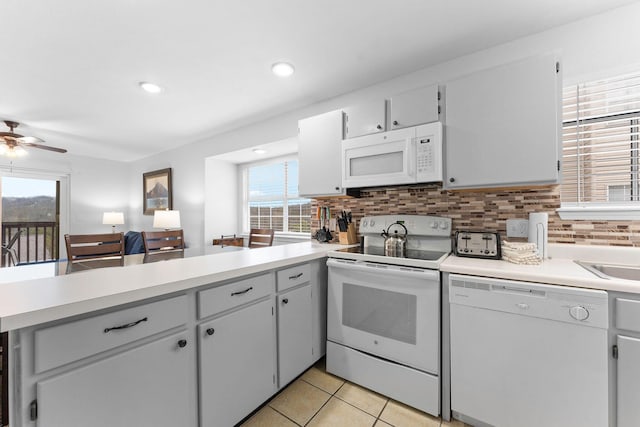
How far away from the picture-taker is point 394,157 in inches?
75.6

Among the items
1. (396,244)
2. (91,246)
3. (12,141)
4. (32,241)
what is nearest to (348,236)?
(396,244)

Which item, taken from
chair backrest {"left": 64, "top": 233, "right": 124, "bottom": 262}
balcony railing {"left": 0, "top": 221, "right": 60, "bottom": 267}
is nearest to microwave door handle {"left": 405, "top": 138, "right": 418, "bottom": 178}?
chair backrest {"left": 64, "top": 233, "right": 124, "bottom": 262}

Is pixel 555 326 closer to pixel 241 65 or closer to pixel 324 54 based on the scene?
pixel 324 54

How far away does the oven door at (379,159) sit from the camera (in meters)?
1.84

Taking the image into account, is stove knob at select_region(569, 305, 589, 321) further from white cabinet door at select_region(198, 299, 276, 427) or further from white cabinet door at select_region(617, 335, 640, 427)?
Answer: white cabinet door at select_region(198, 299, 276, 427)

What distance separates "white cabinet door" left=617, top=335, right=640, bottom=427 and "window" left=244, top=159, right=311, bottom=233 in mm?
2808

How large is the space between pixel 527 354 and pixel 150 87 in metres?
3.35

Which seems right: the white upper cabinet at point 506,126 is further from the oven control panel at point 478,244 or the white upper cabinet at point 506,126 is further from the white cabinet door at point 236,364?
the white cabinet door at point 236,364

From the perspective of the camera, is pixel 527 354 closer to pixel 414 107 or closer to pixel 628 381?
pixel 628 381

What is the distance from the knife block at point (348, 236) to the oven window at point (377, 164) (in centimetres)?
53

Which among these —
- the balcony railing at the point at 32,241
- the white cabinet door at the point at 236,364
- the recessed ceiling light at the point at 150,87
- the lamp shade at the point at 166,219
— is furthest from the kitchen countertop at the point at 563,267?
the balcony railing at the point at 32,241

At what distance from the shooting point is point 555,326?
1.19m

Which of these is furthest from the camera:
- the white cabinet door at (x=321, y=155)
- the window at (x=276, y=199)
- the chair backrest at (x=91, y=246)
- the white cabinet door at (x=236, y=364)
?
the window at (x=276, y=199)

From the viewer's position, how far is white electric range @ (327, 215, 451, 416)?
1.49 meters
